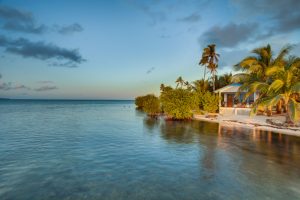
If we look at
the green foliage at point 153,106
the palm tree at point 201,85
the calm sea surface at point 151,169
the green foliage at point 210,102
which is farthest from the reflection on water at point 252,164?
the palm tree at point 201,85

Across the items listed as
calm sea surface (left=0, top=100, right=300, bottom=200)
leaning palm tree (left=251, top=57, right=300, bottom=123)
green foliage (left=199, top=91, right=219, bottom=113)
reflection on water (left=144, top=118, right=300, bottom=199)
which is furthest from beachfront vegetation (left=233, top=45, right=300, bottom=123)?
green foliage (left=199, top=91, right=219, bottom=113)

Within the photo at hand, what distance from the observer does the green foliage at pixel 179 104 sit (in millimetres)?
29344

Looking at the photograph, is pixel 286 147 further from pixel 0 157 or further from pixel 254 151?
pixel 0 157

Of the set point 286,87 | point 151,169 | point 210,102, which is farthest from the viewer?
point 210,102

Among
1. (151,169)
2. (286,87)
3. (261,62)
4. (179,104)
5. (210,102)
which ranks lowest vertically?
(151,169)

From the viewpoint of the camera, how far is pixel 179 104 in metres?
29.3

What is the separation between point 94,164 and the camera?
10.1 meters

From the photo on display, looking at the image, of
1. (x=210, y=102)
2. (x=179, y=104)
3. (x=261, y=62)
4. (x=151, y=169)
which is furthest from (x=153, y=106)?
(x=151, y=169)

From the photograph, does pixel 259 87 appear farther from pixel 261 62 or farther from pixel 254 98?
pixel 254 98

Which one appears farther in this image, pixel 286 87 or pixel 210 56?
pixel 210 56

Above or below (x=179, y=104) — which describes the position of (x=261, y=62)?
above

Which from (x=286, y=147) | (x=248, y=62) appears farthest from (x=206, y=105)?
(x=286, y=147)

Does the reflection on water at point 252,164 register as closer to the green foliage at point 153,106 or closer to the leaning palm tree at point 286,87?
the leaning palm tree at point 286,87

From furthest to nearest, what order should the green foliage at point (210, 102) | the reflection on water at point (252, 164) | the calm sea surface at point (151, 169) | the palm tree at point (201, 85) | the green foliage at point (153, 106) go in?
the palm tree at point (201, 85), the green foliage at point (153, 106), the green foliage at point (210, 102), the reflection on water at point (252, 164), the calm sea surface at point (151, 169)
